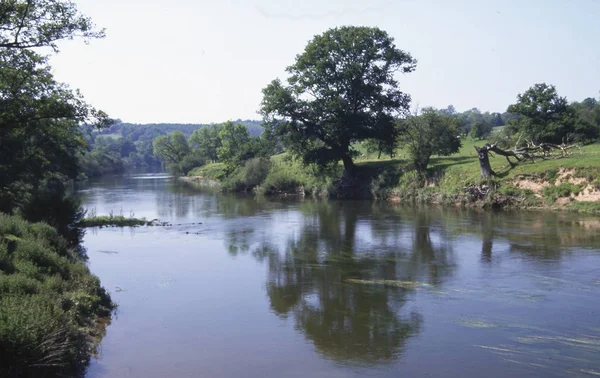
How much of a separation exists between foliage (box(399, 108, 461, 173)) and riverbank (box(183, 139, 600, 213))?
1.44 m

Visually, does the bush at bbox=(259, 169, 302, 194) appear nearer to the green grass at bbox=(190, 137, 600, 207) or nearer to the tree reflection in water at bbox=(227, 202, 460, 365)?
the green grass at bbox=(190, 137, 600, 207)

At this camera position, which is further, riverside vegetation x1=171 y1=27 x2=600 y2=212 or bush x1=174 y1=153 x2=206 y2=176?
bush x1=174 y1=153 x2=206 y2=176

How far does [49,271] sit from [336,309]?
28.4ft

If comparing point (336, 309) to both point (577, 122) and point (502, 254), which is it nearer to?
point (502, 254)

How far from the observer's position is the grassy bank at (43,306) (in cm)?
948

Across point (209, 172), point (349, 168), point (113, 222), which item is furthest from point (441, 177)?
point (209, 172)

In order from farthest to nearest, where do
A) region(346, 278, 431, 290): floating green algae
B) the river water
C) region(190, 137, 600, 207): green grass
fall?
region(190, 137, 600, 207): green grass, region(346, 278, 431, 290): floating green algae, the river water

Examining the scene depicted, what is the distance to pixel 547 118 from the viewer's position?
51.3 meters

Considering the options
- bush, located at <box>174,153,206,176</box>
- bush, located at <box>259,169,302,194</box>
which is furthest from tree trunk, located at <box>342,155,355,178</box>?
bush, located at <box>174,153,206,176</box>

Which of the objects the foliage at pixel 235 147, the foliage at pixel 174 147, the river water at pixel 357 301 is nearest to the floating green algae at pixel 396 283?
the river water at pixel 357 301

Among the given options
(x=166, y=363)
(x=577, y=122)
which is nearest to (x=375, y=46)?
(x=577, y=122)

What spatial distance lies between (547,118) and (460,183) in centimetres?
1422

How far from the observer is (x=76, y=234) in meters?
31.7

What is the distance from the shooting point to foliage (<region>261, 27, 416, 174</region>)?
5141cm
